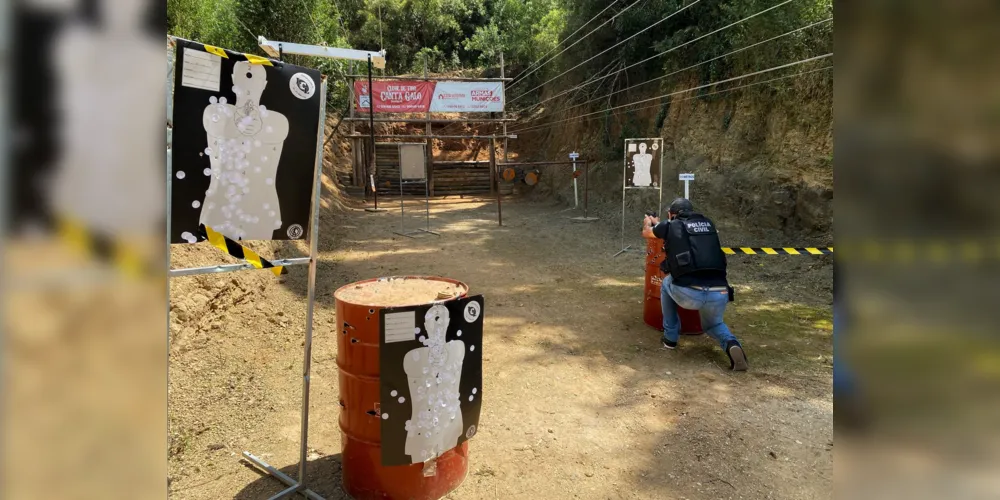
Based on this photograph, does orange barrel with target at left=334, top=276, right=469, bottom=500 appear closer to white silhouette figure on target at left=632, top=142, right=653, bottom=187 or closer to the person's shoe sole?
the person's shoe sole

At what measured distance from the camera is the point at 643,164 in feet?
34.0

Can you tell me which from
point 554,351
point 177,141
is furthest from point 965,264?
point 554,351

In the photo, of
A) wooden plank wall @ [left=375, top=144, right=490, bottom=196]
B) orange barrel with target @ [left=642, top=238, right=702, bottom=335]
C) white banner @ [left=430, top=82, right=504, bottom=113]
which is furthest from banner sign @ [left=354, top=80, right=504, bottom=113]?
orange barrel with target @ [left=642, top=238, right=702, bottom=335]

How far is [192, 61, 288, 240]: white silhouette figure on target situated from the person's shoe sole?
402 cm

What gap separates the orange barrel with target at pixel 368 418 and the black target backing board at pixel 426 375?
0.12 meters

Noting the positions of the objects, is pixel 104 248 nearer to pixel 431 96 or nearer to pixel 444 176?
pixel 431 96

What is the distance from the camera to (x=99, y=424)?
644 millimetres

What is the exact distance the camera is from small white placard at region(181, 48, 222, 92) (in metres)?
2.31

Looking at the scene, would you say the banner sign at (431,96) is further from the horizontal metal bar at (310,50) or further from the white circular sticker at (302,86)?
the white circular sticker at (302,86)

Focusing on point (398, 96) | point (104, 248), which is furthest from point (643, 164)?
point (398, 96)

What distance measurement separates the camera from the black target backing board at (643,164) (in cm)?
1027

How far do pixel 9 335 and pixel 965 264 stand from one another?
106cm

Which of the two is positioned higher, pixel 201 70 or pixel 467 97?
pixel 467 97

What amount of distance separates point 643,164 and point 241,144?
8875 millimetres
